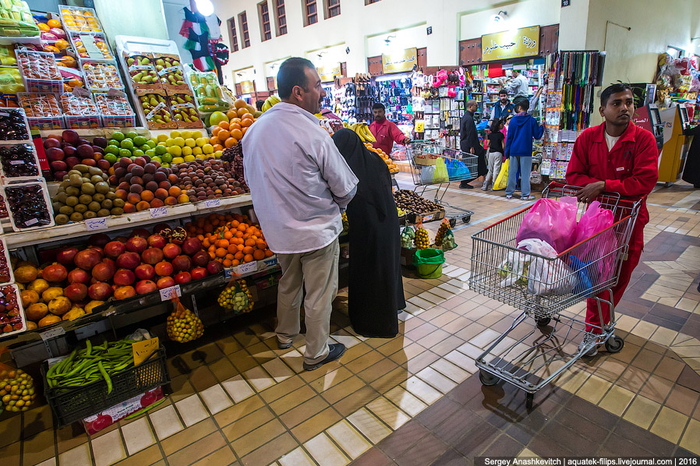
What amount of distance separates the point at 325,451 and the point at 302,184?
1.60 meters

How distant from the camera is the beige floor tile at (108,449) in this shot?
2.25m

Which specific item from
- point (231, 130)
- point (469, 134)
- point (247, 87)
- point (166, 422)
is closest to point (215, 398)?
point (166, 422)

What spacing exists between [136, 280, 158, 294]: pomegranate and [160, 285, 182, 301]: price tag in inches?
2.7

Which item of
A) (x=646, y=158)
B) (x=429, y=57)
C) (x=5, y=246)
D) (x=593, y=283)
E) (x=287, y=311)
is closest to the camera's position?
(x=5, y=246)

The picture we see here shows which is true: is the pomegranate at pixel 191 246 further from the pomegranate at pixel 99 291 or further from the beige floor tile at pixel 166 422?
the beige floor tile at pixel 166 422

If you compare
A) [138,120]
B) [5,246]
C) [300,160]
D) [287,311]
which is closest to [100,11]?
[138,120]

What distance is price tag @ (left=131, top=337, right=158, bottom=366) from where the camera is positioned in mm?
2561

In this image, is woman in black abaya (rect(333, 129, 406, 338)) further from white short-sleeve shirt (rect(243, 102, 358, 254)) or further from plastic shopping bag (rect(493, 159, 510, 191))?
plastic shopping bag (rect(493, 159, 510, 191))

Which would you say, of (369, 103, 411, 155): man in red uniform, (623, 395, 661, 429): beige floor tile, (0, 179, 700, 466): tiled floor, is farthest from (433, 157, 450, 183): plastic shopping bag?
A: (623, 395, 661, 429): beige floor tile

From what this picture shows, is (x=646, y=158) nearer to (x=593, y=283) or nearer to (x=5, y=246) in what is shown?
(x=593, y=283)

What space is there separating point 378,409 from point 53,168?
3.01 metres

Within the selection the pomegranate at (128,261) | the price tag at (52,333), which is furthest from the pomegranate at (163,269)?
the price tag at (52,333)

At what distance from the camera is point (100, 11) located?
472cm

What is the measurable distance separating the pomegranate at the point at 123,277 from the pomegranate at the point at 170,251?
30 centimetres
